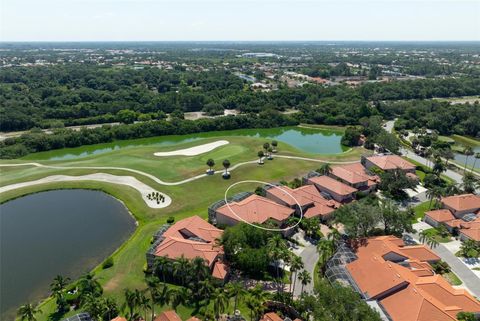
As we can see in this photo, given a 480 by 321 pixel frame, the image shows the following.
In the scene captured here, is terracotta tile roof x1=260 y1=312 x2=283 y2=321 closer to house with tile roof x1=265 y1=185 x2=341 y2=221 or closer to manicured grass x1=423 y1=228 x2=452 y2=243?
house with tile roof x1=265 y1=185 x2=341 y2=221

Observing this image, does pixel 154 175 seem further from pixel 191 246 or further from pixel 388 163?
pixel 388 163

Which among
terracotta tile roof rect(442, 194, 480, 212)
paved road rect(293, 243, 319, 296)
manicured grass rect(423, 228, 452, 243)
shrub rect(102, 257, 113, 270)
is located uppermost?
terracotta tile roof rect(442, 194, 480, 212)

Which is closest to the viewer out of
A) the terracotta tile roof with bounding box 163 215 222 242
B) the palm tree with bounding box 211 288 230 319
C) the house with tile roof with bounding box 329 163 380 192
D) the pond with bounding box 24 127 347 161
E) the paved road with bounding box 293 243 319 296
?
the palm tree with bounding box 211 288 230 319

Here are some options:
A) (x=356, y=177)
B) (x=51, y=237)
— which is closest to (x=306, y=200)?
(x=356, y=177)

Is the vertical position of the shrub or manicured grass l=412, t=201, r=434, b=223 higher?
the shrub

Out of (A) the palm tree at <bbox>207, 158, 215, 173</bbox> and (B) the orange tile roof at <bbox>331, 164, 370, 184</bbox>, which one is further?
(A) the palm tree at <bbox>207, 158, 215, 173</bbox>

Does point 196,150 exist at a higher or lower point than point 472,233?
higher

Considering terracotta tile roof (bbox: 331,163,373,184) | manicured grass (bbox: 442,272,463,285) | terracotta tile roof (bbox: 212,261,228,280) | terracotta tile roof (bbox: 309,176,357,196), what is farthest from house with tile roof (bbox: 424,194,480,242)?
terracotta tile roof (bbox: 212,261,228,280)
